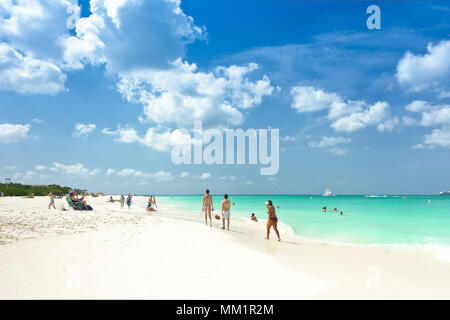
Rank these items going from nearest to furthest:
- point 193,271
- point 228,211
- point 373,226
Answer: point 193,271 → point 228,211 → point 373,226

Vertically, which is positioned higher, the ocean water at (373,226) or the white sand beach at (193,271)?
the white sand beach at (193,271)

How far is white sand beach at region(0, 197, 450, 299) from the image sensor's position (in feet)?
16.6

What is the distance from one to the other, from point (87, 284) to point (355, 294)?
571 centimetres

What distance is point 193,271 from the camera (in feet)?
20.6

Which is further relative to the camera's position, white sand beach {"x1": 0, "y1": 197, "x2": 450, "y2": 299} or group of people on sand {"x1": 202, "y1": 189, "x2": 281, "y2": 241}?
group of people on sand {"x1": 202, "y1": 189, "x2": 281, "y2": 241}

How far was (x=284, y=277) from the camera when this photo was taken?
621 centimetres

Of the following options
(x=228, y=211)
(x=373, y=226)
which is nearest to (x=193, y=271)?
(x=228, y=211)

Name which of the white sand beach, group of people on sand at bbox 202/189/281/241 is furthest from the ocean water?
the white sand beach

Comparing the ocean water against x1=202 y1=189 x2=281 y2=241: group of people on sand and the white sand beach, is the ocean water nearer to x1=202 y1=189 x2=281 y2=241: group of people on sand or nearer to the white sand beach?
x1=202 y1=189 x2=281 y2=241: group of people on sand

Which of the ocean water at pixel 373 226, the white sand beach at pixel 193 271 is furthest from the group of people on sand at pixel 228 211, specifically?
the ocean water at pixel 373 226

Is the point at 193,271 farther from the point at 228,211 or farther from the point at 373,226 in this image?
the point at 373,226

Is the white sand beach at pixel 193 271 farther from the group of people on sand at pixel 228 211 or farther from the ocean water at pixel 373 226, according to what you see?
the ocean water at pixel 373 226

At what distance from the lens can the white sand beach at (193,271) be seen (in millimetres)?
5074

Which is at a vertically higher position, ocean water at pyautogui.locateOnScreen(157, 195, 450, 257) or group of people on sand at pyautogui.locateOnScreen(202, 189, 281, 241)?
group of people on sand at pyautogui.locateOnScreen(202, 189, 281, 241)
